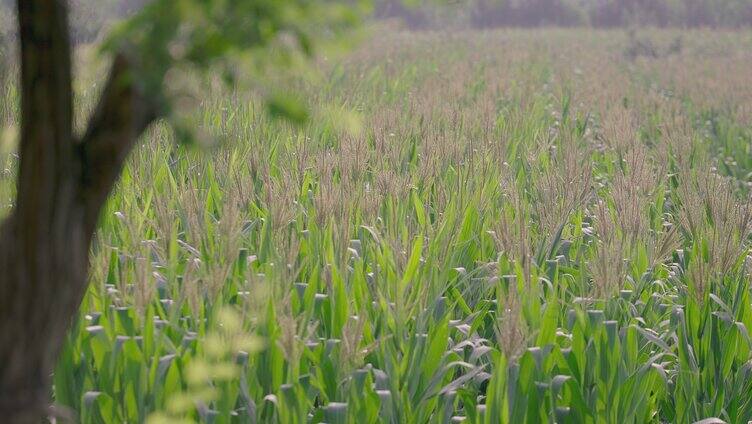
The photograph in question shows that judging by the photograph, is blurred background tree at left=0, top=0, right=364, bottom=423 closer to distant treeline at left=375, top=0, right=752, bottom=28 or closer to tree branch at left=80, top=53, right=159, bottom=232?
tree branch at left=80, top=53, right=159, bottom=232

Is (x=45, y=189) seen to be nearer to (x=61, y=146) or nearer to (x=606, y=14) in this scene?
(x=61, y=146)

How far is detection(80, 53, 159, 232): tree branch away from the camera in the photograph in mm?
1598

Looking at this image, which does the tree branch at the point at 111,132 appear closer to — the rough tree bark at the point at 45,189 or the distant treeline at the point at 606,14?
the rough tree bark at the point at 45,189

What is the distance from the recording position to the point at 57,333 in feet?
5.35

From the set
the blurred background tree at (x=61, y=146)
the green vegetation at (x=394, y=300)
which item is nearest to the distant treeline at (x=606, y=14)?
the green vegetation at (x=394, y=300)

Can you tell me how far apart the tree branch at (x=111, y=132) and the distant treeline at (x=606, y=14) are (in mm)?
43483

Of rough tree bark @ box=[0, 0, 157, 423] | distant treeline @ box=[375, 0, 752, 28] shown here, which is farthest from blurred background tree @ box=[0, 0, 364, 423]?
distant treeline @ box=[375, 0, 752, 28]

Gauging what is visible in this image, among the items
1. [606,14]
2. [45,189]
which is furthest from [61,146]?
[606,14]

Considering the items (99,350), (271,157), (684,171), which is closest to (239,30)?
Answer: (99,350)

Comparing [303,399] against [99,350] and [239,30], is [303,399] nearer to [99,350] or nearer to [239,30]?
[99,350]

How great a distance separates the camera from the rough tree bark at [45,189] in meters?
1.60

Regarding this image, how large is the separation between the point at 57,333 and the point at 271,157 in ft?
13.8

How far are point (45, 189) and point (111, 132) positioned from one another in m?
0.13

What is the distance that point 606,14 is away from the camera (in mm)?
49844
